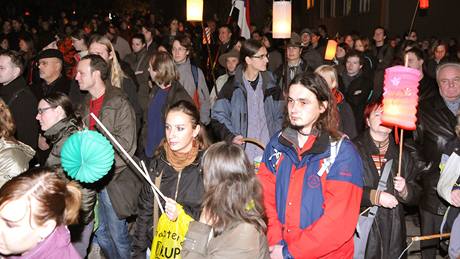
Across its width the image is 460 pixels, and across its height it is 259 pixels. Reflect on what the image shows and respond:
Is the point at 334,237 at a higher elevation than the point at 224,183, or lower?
lower

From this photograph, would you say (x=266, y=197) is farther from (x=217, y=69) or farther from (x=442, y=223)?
(x=217, y=69)

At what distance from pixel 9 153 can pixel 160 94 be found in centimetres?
262

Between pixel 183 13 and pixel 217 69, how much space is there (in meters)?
34.5

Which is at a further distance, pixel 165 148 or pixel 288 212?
pixel 165 148

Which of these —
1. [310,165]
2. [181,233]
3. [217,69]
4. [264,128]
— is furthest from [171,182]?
[217,69]

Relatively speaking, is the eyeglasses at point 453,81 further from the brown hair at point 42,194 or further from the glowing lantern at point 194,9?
the glowing lantern at point 194,9

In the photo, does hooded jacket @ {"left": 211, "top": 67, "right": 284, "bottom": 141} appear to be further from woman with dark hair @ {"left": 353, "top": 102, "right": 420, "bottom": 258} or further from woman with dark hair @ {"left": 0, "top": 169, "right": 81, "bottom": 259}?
woman with dark hair @ {"left": 0, "top": 169, "right": 81, "bottom": 259}

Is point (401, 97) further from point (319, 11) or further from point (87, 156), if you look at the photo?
point (319, 11)

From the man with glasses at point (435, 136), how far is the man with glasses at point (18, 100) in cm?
404

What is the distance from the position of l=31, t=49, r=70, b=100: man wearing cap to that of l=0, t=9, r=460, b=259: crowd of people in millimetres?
15

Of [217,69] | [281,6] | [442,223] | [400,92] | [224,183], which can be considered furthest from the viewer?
[217,69]

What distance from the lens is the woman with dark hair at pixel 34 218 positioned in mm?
2865

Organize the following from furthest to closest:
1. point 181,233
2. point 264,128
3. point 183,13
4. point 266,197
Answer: point 183,13 < point 264,128 < point 266,197 < point 181,233

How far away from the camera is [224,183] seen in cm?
353
